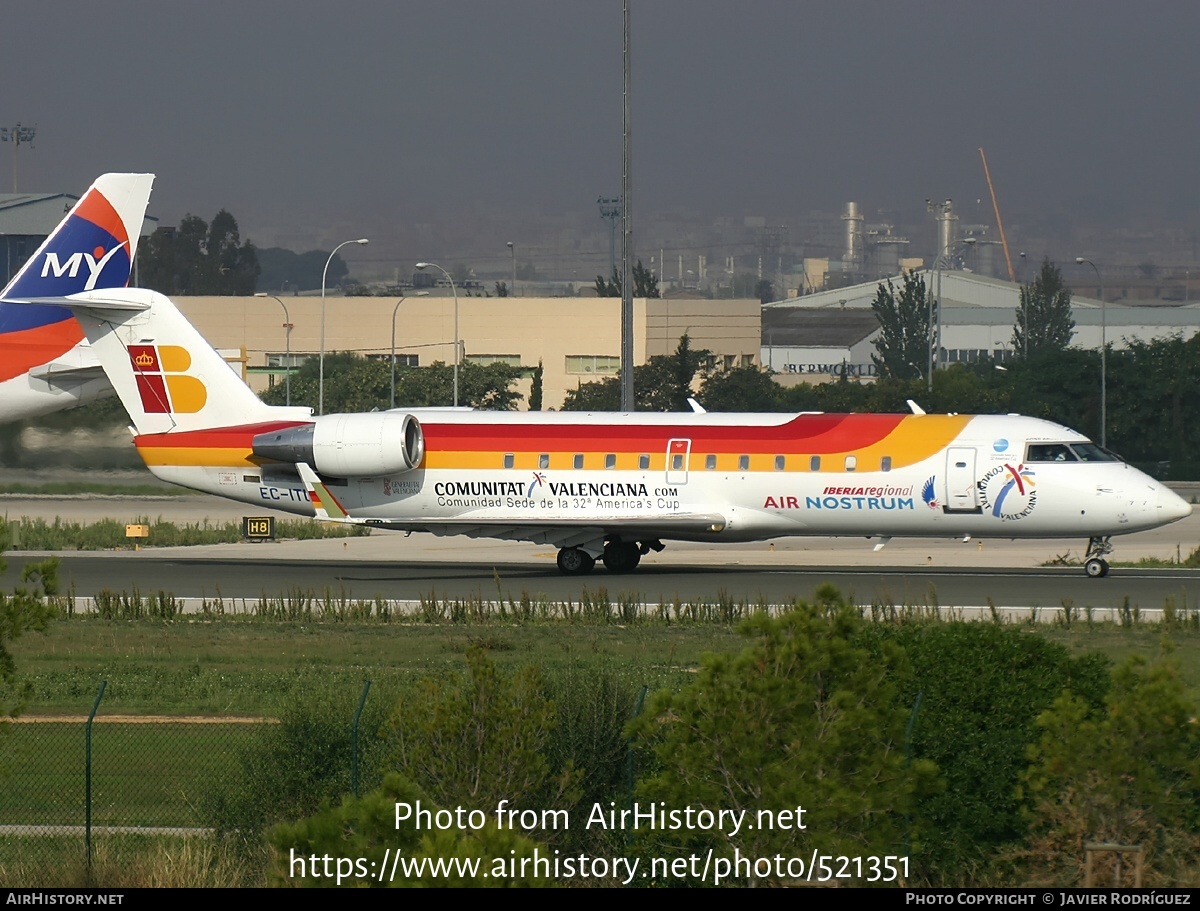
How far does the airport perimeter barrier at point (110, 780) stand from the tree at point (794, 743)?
3.99 metres

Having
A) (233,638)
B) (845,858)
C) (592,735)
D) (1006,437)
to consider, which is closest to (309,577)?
(233,638)

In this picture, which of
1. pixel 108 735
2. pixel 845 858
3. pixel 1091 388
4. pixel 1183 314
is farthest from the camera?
pixel 1183 314

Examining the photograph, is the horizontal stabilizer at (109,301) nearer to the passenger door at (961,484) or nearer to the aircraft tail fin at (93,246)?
the aircraft tail fin at (93,246)

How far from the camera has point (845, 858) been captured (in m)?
9.06

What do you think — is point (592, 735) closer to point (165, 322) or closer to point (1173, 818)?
point (1173, 818)

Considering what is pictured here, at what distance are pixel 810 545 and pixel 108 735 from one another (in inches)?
1059

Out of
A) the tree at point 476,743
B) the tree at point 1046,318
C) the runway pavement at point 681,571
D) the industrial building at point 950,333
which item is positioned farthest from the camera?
the industrial building at point 950,333

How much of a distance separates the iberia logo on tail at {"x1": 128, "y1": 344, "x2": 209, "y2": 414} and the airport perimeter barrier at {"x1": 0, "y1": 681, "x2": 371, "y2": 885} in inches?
649

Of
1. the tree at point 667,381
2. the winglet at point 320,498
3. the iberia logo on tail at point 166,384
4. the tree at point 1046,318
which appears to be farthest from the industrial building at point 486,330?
the winglet at point 320,498

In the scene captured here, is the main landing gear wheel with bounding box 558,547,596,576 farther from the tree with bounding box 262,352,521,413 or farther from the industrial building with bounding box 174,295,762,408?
the industrial building with bounding box 174,295,762,408

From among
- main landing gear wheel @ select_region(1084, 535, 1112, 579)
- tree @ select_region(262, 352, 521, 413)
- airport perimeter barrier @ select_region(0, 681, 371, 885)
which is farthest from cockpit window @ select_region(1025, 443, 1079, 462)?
tree @ select_region(262, 352, 521, 413)

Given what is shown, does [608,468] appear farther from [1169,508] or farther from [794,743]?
[794,743]

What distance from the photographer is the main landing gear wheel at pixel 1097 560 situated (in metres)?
31.4
